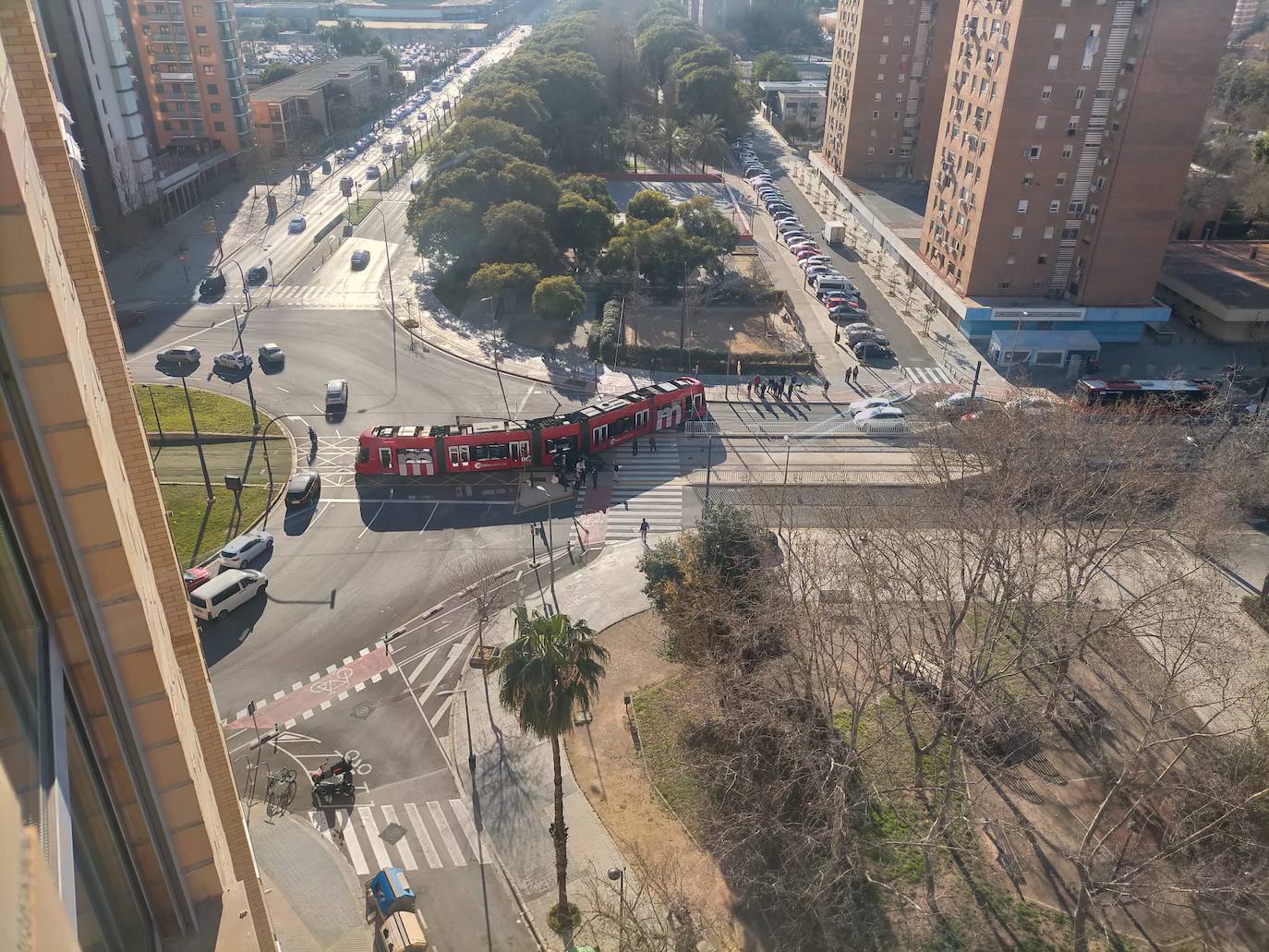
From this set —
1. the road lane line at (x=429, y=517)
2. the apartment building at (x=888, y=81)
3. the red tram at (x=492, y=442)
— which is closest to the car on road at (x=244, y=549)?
the road lane line at (x=429, y=517)

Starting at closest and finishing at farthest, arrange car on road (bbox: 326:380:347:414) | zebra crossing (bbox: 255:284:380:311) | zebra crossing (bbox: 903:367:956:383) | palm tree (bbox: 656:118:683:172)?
car on road (bbox: 326:380:347:414) < zebra crossing (bbox: 903:367:956:383) < zebra crossing (bbox: 255:284:380:311) < palm tree (bbox: 656:118:683:172)

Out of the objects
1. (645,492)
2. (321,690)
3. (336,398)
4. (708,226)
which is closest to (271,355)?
(336,398)

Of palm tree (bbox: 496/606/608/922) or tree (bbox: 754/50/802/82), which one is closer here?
palm tree (bbox: 496/606/608/922)

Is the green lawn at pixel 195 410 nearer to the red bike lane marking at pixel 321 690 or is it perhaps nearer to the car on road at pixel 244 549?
the car on road at pixel 244 549

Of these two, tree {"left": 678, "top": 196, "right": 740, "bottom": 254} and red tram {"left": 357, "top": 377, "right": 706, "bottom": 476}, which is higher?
tree {"left": 678, "top": 196, "right": 740, "bottom": 254}

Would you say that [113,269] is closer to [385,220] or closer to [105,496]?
[385,220]

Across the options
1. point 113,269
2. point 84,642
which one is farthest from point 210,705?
point 113,269

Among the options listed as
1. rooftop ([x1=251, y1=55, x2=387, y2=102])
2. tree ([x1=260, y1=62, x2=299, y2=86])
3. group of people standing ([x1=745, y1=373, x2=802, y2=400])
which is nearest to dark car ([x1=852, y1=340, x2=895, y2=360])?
group of people standing ([x1=745, y1=373, x2=802, y2=400])

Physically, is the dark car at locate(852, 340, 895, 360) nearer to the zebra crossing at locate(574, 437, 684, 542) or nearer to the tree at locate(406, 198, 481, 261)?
the zebra crossing at locate(574, 437, 684, 542)
